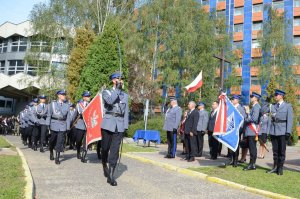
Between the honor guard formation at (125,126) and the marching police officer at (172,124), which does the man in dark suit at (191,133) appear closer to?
the honor guard formation at (125,126)

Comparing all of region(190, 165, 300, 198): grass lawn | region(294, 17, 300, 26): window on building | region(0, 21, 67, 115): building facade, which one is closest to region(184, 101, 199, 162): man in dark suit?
region(190, 165, 300, 198): grass lawn

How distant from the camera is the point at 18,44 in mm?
53094

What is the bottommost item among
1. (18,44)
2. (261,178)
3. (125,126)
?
(261,178)

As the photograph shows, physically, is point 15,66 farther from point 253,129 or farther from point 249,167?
point 249,167

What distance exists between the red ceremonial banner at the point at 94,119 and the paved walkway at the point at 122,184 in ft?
2.67

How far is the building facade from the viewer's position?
120 feet

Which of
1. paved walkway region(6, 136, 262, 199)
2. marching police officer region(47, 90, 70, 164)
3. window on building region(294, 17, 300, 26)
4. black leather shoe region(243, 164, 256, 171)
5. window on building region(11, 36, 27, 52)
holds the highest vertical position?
window on building region(294, 17, 300, 26)

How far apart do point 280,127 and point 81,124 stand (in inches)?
226

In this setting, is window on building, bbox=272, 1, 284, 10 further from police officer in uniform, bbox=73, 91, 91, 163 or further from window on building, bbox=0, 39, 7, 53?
police officer in uniform, bbox=73, 91, 91, 163

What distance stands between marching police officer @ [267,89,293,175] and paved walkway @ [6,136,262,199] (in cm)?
225

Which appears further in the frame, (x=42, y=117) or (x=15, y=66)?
(x=15, y=66)

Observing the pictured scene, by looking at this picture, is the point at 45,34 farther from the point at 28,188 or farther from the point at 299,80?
the point at 28,188

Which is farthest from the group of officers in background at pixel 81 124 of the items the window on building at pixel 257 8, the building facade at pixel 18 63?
the window on building at pixel 257 8

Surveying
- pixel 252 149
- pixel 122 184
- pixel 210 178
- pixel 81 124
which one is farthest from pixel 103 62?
pixel 122 184
